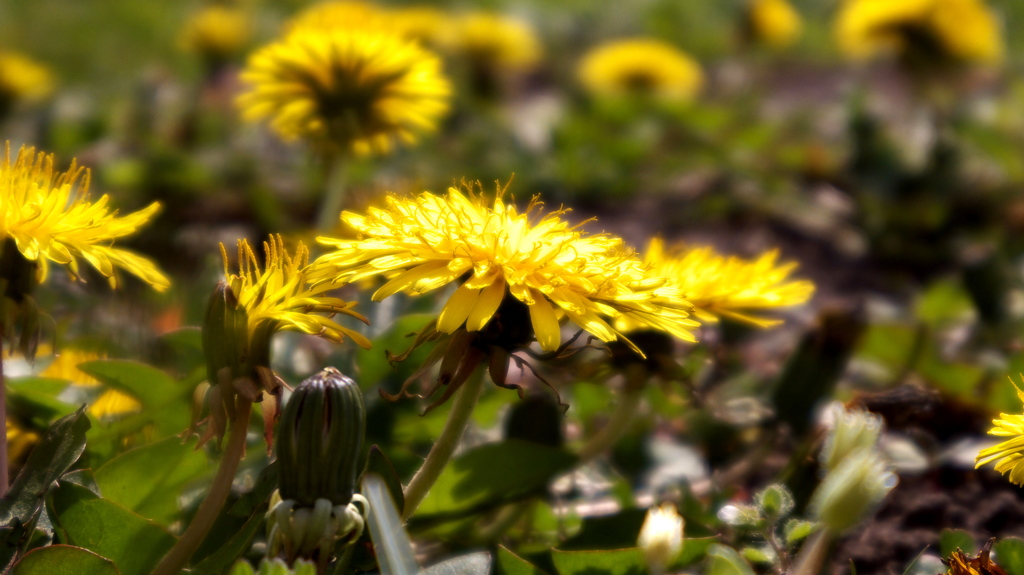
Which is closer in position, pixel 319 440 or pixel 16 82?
pixel 319 440

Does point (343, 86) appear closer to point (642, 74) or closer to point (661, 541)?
point (661, 541)

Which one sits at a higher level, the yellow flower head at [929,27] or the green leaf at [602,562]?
the yellow flower head at [929,27]

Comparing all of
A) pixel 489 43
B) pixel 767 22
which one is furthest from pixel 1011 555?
pixel 767 22

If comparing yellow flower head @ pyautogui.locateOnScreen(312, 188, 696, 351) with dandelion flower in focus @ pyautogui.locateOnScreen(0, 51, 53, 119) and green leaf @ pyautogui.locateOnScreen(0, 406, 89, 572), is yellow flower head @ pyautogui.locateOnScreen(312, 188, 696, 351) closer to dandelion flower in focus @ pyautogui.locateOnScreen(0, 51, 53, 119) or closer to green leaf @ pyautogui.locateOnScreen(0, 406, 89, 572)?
green leaf @ pyautogui.locateOnScreen(0, 406, 89, 572)

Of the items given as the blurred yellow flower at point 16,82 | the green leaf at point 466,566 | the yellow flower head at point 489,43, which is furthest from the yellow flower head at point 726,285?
the yellow flower head at point 489,43

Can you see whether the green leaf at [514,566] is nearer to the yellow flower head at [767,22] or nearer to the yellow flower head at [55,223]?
the yellow flower head at [55,223]

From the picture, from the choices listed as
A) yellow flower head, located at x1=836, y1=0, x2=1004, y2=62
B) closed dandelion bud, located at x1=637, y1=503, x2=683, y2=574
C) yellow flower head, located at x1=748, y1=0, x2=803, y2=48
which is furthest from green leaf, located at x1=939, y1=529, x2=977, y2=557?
yellow flower head, located at x1=748, y1=0, x2=803, y2=48
